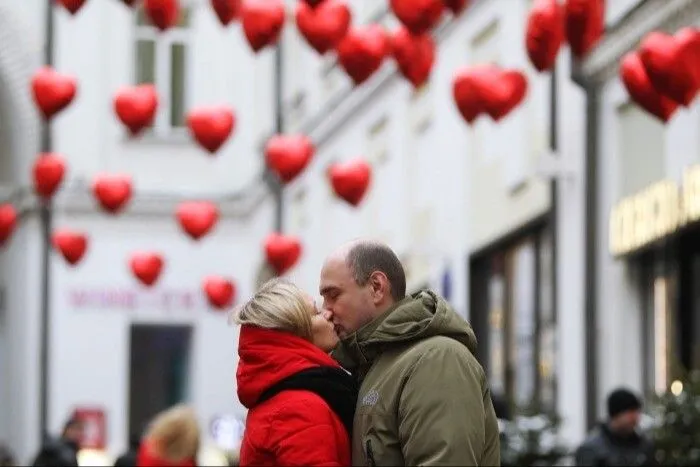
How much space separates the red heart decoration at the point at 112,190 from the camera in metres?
23.2

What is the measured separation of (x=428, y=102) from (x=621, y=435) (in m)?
11.3

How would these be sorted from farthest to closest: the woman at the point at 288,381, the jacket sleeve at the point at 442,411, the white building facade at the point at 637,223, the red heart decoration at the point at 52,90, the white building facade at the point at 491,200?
1. the red heart decoration at the point at 52,90
2. the white building facade at the point at 491,200
3. the white building facade at the point at 637,223
4. the woman at the point at 288,381
5. the jacket sleeve at the point at 442,411

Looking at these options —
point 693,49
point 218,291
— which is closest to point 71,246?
point 218,291

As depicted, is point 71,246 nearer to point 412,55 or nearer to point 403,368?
point 412,55

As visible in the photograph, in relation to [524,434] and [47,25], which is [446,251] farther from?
[47,25]

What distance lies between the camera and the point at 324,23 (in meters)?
17.3

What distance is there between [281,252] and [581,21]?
9456 mm

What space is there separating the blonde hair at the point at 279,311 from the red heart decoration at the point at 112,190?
58.0 ft

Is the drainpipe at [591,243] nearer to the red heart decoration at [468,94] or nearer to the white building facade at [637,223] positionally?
the white building facade at [637,223]

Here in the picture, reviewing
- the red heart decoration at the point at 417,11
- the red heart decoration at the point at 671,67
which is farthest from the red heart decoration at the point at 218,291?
the red heart decoration at the point at 671,67

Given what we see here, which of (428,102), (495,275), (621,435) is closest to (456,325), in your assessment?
(621,435)

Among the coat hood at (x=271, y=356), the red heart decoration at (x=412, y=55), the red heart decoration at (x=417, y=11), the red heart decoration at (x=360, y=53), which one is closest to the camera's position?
the coat hood at (x=271, y=356)

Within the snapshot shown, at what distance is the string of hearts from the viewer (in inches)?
603

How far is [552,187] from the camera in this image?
19.2 meters
